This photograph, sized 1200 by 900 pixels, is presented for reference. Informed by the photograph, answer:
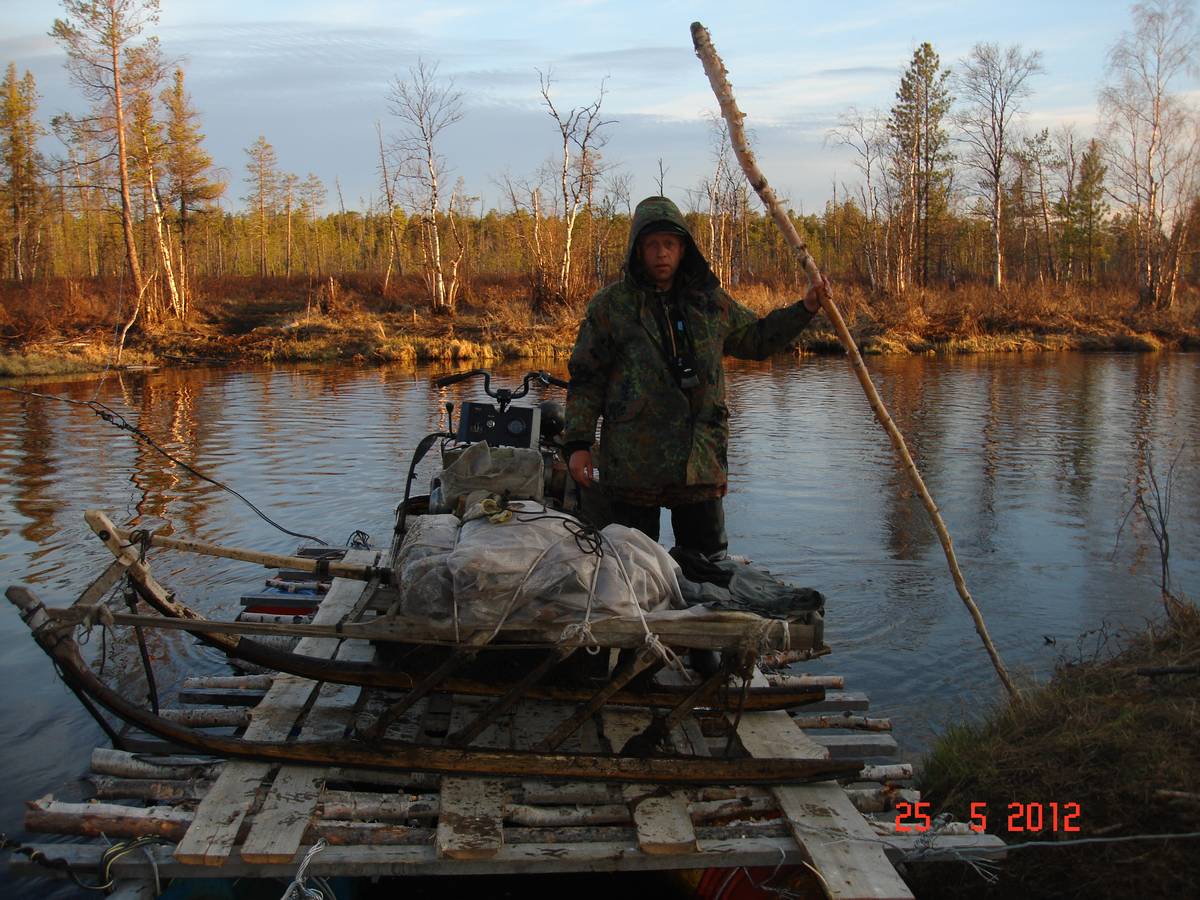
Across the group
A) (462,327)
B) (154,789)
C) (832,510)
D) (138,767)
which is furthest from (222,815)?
(462,327)

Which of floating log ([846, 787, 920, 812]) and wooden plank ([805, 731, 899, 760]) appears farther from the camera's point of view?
wooden plank ([805, 731, 899, 760])

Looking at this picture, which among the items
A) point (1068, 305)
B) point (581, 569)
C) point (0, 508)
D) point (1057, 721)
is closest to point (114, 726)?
point (581, 569)

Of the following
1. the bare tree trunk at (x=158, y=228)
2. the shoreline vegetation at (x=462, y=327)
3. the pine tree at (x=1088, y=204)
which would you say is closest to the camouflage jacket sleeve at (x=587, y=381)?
the shoreline vegetation at (x=462, y=327)

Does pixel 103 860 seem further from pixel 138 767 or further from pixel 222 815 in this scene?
pixel 138 767

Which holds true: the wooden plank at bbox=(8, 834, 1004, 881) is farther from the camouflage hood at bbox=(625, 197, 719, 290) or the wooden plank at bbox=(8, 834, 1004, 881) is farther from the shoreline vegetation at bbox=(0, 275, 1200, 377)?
the shoreline vegetation at bbox=(0, 275, 1200, 377)

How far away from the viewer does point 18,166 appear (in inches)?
1940

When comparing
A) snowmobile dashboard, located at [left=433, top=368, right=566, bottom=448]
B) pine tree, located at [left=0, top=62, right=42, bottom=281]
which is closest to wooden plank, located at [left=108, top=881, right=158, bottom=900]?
snowmobile dashboard, located at [left=433, top=368, right=566, bottom=448]

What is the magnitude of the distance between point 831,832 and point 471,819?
1.12 meters

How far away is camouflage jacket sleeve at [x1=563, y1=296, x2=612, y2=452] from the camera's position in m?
4.08

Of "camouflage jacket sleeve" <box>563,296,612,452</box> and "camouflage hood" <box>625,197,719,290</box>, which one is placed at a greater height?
"camouflage hood" <box>625,197,719,290</box>

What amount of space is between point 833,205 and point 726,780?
70.3 meters

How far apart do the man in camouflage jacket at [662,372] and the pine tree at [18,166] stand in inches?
2029

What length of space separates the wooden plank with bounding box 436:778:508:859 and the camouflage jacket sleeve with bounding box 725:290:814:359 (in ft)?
6.92

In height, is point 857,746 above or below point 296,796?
below
